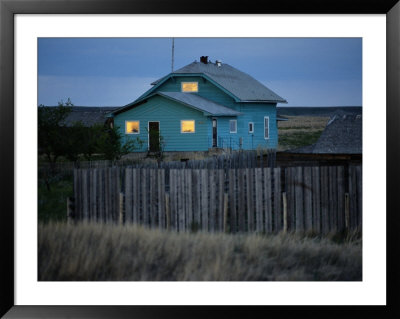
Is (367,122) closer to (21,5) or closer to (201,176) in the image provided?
(201,176)

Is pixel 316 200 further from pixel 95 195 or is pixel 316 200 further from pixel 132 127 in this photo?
pixel 132 127

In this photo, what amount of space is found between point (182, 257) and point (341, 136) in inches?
357

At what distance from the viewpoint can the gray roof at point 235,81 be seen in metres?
27.9

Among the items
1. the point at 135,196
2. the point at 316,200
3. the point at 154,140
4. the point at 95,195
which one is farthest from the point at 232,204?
the point at 154,140

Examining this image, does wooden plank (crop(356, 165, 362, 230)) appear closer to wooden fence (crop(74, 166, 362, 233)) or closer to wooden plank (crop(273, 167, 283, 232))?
wooden fence (crop(74, 166, 362, 233))

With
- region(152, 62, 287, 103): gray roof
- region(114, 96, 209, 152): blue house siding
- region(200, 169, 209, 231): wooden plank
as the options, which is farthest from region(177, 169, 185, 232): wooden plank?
region(152, 62, 287, 103): gray roof

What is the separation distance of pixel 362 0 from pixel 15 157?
479 cm

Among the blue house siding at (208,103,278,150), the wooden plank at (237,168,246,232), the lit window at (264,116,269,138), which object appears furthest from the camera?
the lit window at (264,116,269,138)

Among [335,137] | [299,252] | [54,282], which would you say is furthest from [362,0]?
[335,137]

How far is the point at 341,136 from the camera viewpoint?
15062 mm

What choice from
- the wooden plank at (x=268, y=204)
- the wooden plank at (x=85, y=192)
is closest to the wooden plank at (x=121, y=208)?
the wooden plank at (x=85, y=192)

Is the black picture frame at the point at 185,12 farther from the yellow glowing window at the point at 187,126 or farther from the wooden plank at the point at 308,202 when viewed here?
the yellow glowing window at the point at 187,126

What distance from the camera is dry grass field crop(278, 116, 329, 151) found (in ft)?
107

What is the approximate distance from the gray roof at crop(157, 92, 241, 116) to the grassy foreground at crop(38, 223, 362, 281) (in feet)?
55.3
